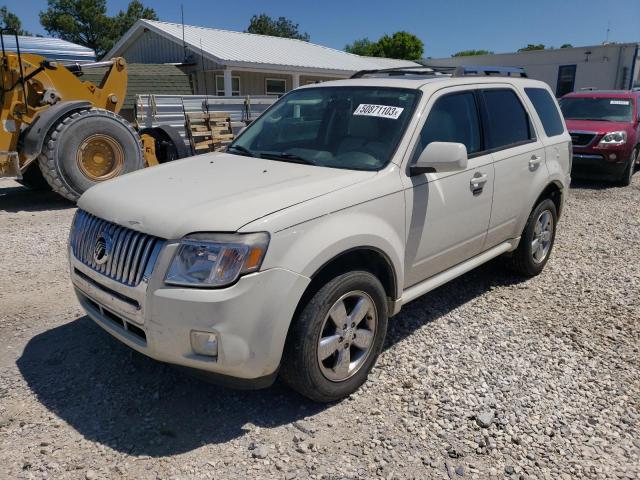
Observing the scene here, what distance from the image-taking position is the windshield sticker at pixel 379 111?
362 centimetres

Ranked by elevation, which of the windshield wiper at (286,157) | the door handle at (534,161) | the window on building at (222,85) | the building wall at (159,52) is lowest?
the door handle at (534,161)

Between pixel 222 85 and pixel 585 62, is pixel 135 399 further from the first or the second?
pixel 585 62

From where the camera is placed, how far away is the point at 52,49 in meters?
14.4

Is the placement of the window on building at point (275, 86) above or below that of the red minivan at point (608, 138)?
above

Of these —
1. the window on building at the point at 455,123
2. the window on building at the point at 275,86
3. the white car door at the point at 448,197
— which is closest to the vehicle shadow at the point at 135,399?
the white car door at the point at 448,197

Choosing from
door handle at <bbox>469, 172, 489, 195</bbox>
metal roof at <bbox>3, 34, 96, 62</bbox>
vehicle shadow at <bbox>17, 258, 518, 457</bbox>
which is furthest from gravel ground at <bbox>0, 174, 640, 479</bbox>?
metal roof at <bbox>3, 34, 96, 62</bbox>

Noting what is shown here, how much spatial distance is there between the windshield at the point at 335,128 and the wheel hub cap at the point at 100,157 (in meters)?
4.85

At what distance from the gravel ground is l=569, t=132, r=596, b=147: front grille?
22.1ft

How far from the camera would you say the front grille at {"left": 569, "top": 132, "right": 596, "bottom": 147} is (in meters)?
10.4

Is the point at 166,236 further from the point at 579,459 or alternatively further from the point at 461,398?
the point at 579,459

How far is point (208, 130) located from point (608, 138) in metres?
9.18

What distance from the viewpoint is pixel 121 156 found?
28.1ft

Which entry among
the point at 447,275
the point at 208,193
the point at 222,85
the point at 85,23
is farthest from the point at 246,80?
the point at 85,23

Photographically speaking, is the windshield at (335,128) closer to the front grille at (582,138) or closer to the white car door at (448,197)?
the white car door at (448,197)
